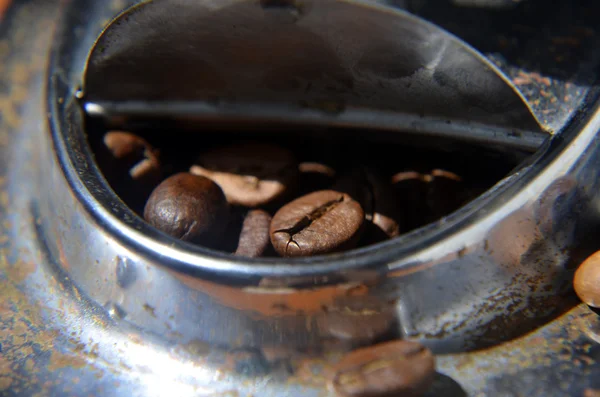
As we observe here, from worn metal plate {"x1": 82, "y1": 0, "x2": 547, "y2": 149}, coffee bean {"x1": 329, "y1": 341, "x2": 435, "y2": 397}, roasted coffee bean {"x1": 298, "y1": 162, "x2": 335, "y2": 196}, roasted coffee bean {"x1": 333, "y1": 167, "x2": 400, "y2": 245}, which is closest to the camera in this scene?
coffee bean {"x1": 329, "y1": 341, "x2": 435, "y2": 397}

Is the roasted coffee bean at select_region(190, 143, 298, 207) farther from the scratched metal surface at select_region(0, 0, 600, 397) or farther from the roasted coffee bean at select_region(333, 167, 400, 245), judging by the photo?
the scratched metal surface at select_region(0, 0, 600, 397)

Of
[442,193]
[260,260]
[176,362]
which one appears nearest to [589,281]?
[442,193]

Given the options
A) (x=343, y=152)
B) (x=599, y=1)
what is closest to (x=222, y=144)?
(x=343, y=152)

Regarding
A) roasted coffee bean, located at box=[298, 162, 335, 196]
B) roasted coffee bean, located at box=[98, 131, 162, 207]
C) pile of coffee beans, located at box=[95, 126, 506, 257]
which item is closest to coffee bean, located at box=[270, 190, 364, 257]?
pile of coffee beans, located at box=[95, 126, 506, 257]

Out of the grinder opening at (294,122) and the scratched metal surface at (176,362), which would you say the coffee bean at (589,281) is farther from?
the grinder opening at (294,122)

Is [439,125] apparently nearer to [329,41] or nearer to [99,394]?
[329,41]

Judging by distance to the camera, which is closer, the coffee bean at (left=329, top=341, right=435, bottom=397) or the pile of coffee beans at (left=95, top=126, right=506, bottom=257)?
the coffee bean at (left=329, top=341, right=435, bottom=397)

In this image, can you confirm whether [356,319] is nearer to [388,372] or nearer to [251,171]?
[388,372]
